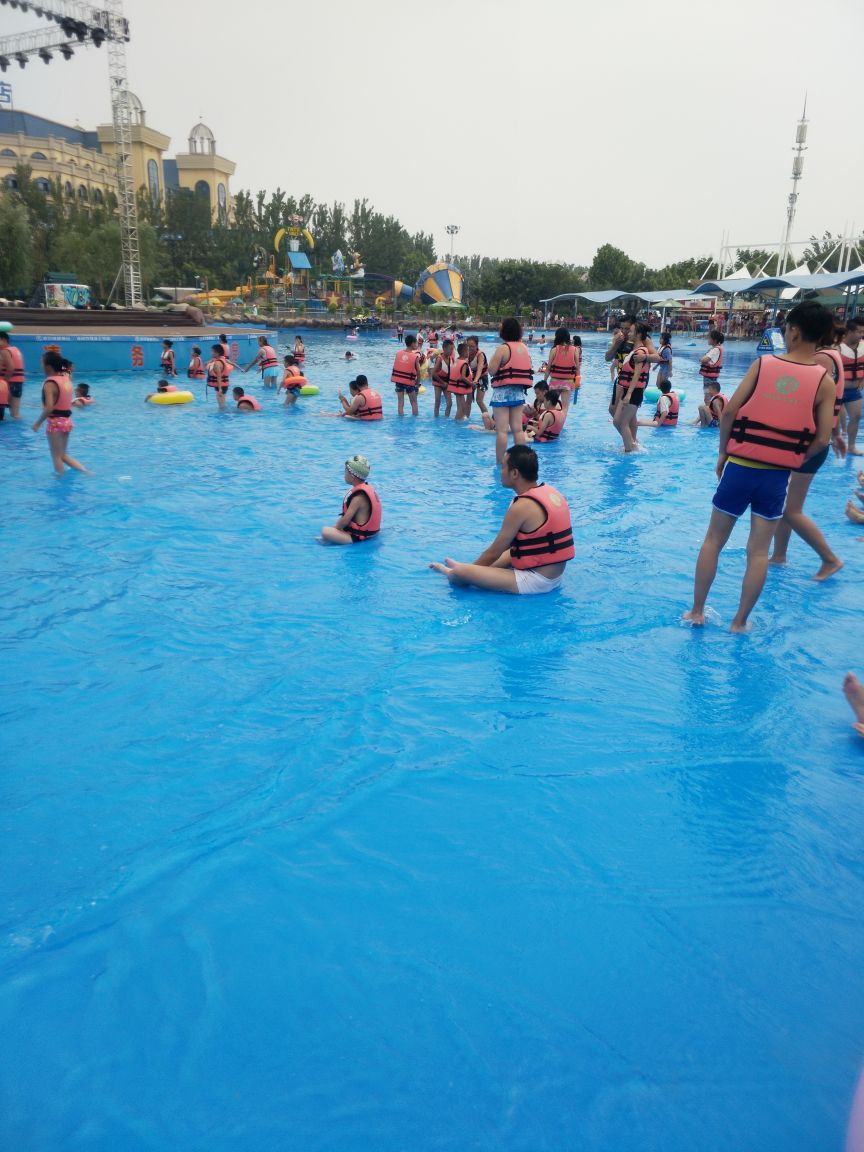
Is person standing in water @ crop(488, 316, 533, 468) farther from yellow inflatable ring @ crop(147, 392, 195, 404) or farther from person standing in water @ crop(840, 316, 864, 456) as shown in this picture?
yellow inflatable ring @ crop(147, 392, 195, 404)

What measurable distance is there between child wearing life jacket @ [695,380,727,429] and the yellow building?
36.3 metres

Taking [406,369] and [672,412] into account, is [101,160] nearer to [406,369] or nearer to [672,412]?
[406,369]

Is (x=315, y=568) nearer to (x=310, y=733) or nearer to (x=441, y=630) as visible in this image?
(x=441, y=630)

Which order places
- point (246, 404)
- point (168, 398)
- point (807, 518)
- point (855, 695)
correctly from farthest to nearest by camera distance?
point (168, 398)
point (246, 404)
point (807, 518)
point (855, 695)

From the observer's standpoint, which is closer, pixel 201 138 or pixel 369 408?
pixel 369 408

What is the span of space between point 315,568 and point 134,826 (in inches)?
139

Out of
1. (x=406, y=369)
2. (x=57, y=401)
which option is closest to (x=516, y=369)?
(x=57, y=401)

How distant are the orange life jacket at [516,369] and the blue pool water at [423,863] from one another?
4.35m

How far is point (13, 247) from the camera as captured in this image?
3409 centimetres

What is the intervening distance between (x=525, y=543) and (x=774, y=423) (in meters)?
1.96

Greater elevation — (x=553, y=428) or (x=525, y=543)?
(x=553, y=428)

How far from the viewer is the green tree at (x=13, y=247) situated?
33.5m

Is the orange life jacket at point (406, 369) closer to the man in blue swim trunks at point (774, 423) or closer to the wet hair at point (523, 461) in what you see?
the wet hair at point (523, 461)

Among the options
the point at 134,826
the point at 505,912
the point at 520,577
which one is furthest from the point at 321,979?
the point at 520,577
